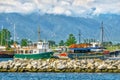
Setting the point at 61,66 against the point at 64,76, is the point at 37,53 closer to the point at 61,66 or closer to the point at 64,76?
the point at 61,66

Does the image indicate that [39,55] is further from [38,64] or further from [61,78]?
[61,78]

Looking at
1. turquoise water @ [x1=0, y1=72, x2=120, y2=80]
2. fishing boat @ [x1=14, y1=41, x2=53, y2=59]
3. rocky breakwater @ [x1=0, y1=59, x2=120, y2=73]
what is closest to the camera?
turquoise water @ [x1=0, y1=72, x2=120, y2=80]

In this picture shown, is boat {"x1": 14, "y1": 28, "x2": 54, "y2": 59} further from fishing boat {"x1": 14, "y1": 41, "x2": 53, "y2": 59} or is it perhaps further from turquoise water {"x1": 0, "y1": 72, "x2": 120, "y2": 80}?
turquoise water {"x1": 0, "y1": 72, "x2": 120, "y2": 80}

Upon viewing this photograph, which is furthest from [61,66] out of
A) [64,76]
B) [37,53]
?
[37,53]

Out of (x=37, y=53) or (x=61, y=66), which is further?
(x=37, y=53)

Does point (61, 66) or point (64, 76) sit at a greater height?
point (61, 66)

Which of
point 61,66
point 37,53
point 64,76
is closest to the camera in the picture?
point 64,76

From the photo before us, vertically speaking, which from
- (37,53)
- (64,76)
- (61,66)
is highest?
(37,53)

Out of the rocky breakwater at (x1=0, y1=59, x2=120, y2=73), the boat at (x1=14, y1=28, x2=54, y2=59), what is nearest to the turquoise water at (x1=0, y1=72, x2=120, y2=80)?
the rocky breakwater at (x1=0, y1=59, x2=120, y2=73)

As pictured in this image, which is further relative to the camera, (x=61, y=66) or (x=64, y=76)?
(x=61, y=66)

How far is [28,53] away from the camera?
403ft

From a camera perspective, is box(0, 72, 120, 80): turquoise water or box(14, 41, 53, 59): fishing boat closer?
box(0, 72, 120, 80): turquoise water

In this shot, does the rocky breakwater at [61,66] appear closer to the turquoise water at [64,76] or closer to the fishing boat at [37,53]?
the turquoise water at [64,76]

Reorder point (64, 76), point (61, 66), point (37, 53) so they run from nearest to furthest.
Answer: point (64, 76)
point (61, 66)
point (37, 53)
